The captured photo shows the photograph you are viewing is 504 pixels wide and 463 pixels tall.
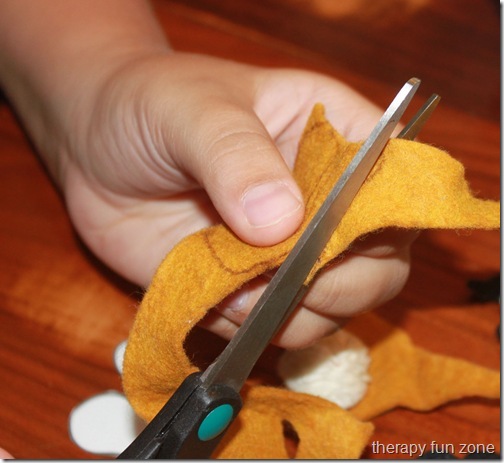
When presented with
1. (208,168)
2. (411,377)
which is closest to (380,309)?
(411,377)

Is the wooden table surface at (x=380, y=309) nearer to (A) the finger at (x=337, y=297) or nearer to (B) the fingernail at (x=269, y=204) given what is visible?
(A) the finger at (x=337, y=297)

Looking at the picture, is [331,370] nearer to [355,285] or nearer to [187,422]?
[355,285]

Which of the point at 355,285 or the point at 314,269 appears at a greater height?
the point at 314,269

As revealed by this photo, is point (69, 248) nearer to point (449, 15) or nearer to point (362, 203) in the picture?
point (362, 203)

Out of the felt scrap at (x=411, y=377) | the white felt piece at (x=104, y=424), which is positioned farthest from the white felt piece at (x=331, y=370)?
the white felt piece at (x=104, y=424)

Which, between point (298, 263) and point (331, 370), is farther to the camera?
point (331, 370)

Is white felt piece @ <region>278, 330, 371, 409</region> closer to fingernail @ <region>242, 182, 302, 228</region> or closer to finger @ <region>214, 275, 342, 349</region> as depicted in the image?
finger @ <region>214, 275, 342, 349</region>
